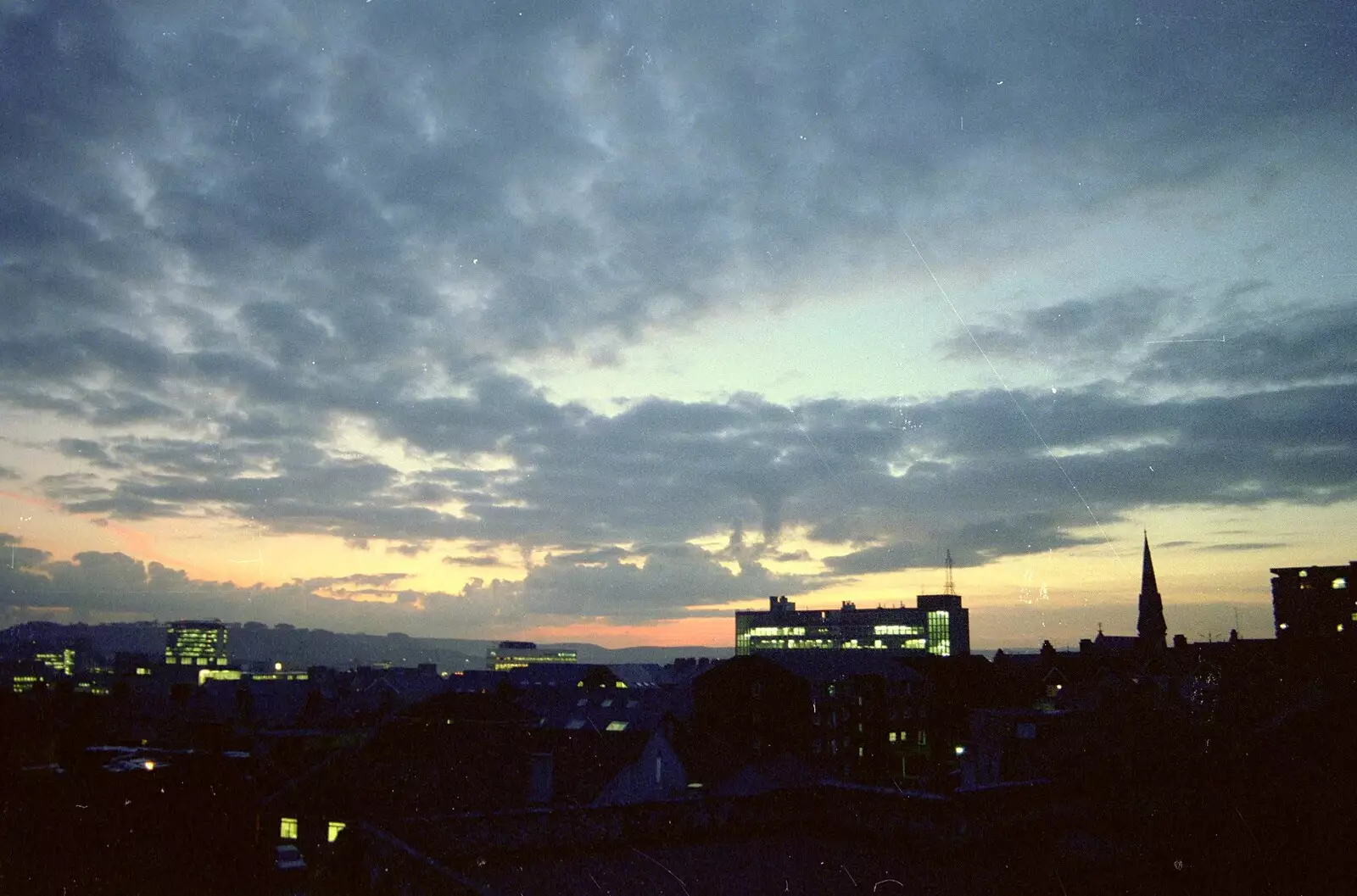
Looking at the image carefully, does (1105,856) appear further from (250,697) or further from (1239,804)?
(250,697)

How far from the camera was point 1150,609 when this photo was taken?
154m

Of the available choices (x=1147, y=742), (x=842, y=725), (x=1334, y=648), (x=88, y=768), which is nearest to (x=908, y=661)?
(x=842, y=725)

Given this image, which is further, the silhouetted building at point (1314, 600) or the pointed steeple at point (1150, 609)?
the pointed steeple at point (1150, 609)

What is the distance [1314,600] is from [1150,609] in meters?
28.6

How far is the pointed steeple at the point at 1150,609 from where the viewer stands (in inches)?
5925

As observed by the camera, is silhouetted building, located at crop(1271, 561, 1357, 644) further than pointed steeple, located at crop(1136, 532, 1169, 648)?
No

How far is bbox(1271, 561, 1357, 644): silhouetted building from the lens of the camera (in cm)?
12356

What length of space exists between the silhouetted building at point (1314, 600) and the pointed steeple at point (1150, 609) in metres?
19.7

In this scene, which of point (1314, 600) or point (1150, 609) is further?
point (1150, 609)

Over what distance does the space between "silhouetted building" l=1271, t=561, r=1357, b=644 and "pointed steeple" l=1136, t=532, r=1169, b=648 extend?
19.7 meters

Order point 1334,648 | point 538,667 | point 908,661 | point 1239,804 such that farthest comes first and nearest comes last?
point 538,667, point 908,661, point 1334,648, point 1239,804

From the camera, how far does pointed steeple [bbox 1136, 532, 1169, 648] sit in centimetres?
15050

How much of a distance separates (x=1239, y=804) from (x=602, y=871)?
1441 centimetres

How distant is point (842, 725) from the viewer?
3521 inches
